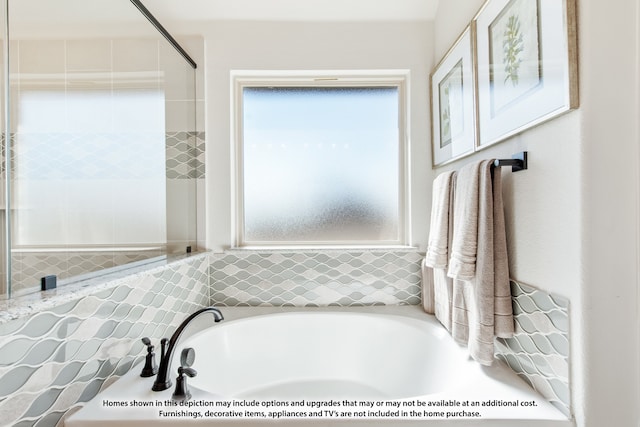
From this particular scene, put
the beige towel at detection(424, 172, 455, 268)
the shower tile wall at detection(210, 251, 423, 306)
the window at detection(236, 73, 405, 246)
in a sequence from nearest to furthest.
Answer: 1. the beige towel at detection(424, 172, 455, 268)
2. the shower tile wall at detection(210, 251, 423, 306)
3. the window at detection(236, 73, 405, 246)

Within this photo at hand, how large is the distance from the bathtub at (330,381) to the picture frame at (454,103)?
885mm

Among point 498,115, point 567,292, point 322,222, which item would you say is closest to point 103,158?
point 322,222

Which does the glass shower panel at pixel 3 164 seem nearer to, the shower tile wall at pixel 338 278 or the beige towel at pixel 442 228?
the shower tile wall at pixel 338 278

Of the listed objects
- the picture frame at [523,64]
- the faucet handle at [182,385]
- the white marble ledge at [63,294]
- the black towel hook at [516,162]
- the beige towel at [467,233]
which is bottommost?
the faucet handle at [182,385]

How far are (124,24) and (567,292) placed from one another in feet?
6.22

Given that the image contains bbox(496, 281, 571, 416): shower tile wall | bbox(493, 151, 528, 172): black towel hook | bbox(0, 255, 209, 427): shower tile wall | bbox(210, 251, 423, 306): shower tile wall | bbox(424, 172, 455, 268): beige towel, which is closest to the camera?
bbox(0, 255, 209, 427): shower tile wall

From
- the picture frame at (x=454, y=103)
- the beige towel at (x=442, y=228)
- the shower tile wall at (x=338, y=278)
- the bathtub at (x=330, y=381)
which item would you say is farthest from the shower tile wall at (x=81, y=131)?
the picture frame at (x=454, y=103)

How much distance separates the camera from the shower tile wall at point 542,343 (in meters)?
0.83

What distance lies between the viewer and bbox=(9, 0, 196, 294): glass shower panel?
0.99 metres

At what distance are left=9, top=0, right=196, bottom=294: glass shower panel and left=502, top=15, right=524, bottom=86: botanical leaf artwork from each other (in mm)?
1530

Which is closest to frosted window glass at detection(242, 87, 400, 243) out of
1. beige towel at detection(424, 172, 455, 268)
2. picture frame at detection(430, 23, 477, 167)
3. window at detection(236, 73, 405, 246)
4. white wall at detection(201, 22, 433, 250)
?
window at detection(236, 73, 405, 246)

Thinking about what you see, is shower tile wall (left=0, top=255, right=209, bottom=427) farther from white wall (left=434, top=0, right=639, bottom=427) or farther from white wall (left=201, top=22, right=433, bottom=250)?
white wall (left=434, top=0, right=639, bottom=427)

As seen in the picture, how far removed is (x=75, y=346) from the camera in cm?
86

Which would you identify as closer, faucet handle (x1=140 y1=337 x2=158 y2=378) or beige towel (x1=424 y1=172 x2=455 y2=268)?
faucet handle (x1=140 y1=337 x2=158 y2=378)
